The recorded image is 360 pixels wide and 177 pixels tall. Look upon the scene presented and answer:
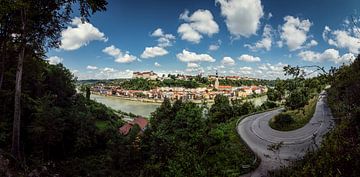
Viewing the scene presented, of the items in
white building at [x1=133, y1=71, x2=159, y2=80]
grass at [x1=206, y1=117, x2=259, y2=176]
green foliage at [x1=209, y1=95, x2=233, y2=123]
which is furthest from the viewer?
white building at [x1=133, y1=71, x2=159, y2=80]

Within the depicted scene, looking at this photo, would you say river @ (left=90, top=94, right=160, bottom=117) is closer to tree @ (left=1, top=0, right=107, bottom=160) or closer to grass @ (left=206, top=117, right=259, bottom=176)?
grass @ (left=206, top=117, right=259, bottom=176)

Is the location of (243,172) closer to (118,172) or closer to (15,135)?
(118,172)

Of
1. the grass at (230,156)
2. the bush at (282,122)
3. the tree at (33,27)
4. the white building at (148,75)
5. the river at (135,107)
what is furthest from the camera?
the white building at (148,75)

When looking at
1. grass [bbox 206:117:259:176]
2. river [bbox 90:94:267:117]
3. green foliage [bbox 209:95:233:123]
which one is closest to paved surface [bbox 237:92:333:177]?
grass [bbox 206:117:259:176]

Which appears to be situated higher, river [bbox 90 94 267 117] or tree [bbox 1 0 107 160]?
tree [bbox 1 0 107 160]

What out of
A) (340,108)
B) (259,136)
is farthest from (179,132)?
(259,136)

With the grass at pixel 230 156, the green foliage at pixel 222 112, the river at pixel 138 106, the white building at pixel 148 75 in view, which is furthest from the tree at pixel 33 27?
the white building at pixel 148 75

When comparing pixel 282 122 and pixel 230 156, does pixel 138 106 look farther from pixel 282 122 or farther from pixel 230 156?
pixel 230 156

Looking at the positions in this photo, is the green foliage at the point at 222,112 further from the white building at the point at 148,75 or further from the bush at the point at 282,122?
the white building at the point at 148,75

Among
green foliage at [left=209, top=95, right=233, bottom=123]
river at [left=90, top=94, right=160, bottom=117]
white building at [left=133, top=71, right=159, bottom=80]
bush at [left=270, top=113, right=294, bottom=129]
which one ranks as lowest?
river at [left=90, top=94, right=160, bottom=117]
